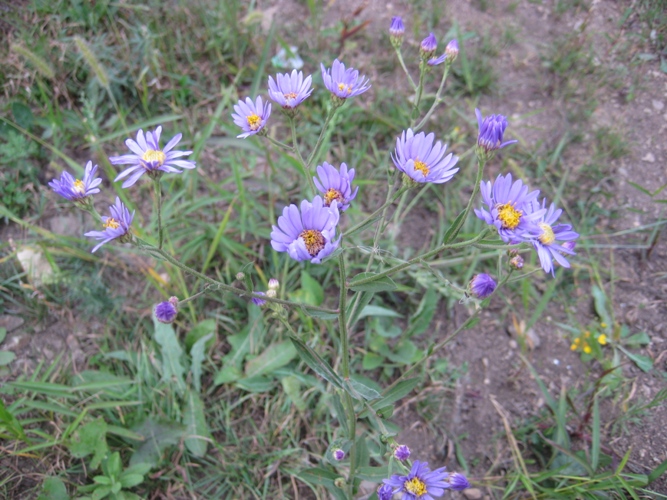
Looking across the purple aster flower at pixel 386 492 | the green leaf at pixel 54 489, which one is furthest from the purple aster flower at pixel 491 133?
the green leaf at pixel 54 489

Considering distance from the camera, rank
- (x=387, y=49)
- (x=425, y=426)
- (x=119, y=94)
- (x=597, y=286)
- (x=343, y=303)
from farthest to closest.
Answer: (x=387, y=49), (x=119, y=94), (x=597, y=286), (x=425, y=426), (x=343, y=303)

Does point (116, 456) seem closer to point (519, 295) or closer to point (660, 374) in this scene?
point (519, 295)

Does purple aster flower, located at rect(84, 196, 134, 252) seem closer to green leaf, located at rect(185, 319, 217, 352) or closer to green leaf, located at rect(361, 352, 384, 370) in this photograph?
green leaf, located at rect(185, 319, 217, 352)

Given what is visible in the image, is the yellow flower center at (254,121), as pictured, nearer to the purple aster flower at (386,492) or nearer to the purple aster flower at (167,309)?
the purple aster flower at (167,309)

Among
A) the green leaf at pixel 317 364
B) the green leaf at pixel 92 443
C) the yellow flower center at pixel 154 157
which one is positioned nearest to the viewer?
the yellow flower center at pixel 154 157

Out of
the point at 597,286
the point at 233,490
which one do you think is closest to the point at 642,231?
the point at 597,286

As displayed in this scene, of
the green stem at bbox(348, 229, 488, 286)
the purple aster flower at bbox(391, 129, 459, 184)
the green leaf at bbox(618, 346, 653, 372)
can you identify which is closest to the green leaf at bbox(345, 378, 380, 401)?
the green stem at bbox(348, 229, 488, 286)
